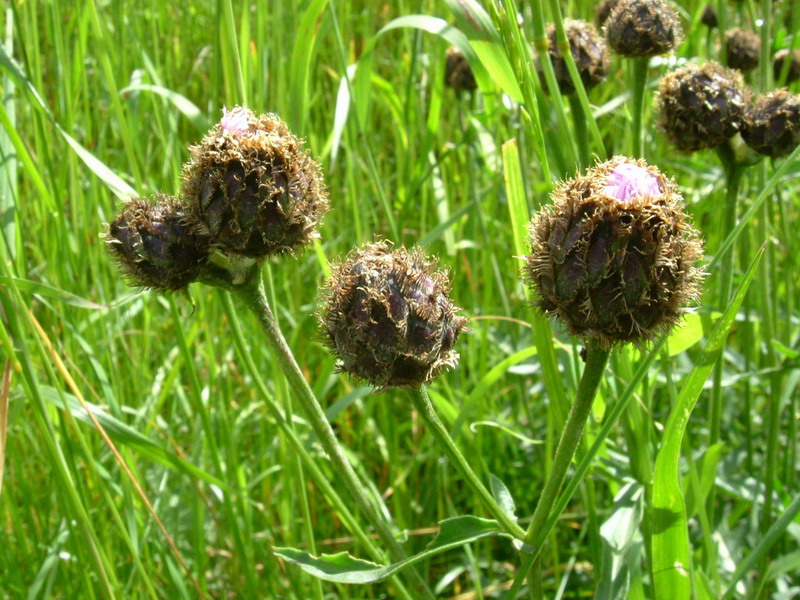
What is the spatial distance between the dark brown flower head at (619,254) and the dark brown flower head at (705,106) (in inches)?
38.3

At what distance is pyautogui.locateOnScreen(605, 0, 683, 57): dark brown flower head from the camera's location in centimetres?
244

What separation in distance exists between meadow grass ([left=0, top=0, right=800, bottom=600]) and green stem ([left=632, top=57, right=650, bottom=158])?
0.02 metres

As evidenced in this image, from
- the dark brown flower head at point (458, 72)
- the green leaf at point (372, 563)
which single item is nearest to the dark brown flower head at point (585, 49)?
the dark brown flower head at point (458, 72)

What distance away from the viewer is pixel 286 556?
1.44 meters

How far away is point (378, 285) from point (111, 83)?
108 centimetres

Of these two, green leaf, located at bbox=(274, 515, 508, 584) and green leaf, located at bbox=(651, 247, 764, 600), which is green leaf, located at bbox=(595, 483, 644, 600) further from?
green leaf, located at bbox=(274, 515, 508, 584)

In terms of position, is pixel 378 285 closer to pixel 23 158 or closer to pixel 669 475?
pixel 669 475

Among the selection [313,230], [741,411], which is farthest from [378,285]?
[741,411]

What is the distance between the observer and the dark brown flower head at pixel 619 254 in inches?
54.8

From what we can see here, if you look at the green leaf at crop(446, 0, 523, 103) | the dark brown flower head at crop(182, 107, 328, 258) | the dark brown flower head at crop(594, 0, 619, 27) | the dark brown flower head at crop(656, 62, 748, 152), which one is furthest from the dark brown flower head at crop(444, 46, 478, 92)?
the dark brown flower head at crop(182, 107, 328, 258)

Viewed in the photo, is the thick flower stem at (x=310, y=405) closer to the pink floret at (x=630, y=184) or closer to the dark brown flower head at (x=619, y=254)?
the dark brown flower head at (x=619, y=254)

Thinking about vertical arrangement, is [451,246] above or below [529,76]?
below

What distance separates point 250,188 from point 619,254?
0.71 meters

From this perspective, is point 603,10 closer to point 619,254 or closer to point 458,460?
point 619,254
